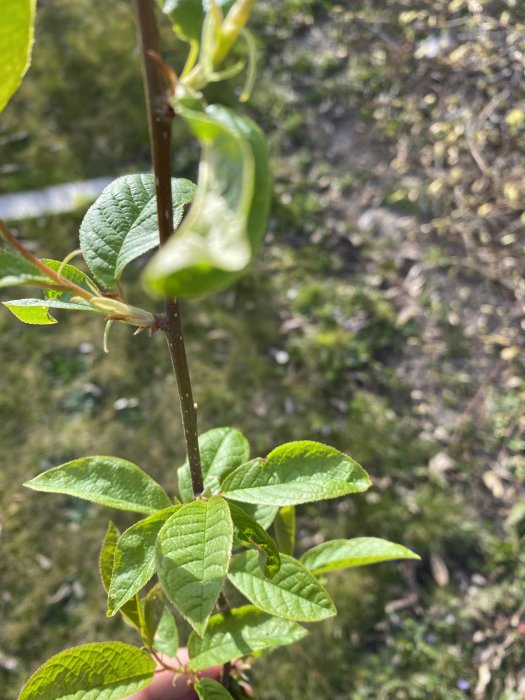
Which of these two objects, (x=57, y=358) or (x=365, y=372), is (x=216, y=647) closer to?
(x=365, y=372)

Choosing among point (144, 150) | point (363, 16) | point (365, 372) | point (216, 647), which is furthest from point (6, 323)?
point (363, 16)

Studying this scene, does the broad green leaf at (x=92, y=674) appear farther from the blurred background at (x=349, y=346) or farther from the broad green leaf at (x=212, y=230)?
the blurred background at (x=349, y=346)

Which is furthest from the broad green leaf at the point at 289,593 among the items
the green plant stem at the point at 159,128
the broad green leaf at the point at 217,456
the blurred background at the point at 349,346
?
the blurred background at the point at 349,346

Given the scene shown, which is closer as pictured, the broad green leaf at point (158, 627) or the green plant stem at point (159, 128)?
the green plant stem at point (159, 128)

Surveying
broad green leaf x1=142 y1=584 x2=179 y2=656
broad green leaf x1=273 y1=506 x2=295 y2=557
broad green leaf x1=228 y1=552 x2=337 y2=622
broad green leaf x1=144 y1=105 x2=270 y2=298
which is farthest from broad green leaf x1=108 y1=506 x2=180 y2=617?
broad green leaf x1=144 y1=105 x2=270 y2=298

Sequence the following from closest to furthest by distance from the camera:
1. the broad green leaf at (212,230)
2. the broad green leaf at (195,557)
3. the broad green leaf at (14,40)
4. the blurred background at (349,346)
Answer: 1. the broad green leaf at (212,230)
2. the broad green leaf at (14,40)
3. the broad green leaf at (195,557)
4. the blurred background at (349,346)

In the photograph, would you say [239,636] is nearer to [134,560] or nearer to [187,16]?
[134,560]
